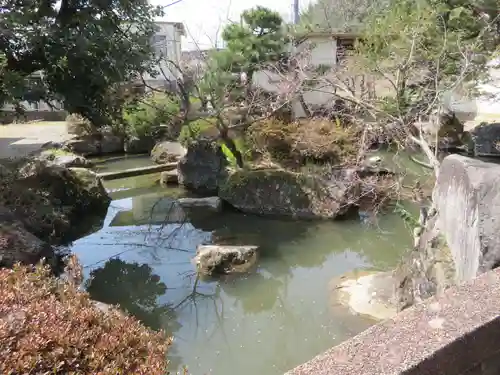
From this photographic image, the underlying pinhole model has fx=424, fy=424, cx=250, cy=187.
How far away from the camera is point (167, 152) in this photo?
13938 millimetres

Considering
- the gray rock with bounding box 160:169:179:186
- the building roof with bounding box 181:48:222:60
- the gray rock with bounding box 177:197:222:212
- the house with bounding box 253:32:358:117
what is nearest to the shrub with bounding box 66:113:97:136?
the building roof with bounding box 181:48:222:60

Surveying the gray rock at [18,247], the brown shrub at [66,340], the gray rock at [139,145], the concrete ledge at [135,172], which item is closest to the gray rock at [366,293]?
the brown shrub at [66,340]

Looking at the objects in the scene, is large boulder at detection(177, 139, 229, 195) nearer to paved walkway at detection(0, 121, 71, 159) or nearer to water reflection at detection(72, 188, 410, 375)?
water reflection at detection(72, 188, 410, 375)

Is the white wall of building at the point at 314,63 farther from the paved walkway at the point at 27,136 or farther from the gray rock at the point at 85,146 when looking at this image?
the paved walkway at the point at 27,136

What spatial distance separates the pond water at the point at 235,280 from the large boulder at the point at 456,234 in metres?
1.01

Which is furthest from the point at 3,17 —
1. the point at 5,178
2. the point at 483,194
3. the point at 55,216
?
the point at 483,194

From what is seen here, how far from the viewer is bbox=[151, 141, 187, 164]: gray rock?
45.2 ft

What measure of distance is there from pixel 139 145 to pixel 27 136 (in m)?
4.53

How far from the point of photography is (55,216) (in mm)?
8273

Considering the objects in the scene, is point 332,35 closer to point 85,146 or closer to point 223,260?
point 85,146

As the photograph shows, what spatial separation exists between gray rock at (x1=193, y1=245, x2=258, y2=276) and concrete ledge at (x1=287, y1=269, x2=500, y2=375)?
491cm

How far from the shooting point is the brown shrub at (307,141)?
10086 mm

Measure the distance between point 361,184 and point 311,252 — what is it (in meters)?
2.38

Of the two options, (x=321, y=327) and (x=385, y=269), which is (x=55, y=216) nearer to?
(x=321, y=327)
